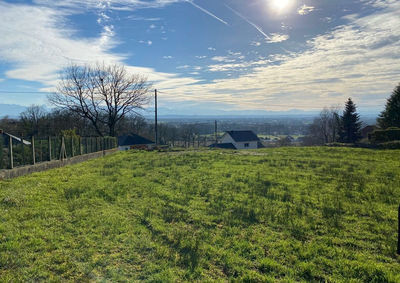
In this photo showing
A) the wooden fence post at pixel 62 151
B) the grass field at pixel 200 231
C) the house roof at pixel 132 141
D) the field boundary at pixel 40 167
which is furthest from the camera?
the house roof at pixel 132 141

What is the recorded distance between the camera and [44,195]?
674 cm

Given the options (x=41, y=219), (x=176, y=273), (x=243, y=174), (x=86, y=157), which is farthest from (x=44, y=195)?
(x=86, y=157)

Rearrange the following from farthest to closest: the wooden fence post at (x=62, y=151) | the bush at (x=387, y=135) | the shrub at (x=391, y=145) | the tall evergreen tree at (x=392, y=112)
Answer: the tall evergreen tree at (x=392, y=112)
the bush at (x=387, y=135)
the shrub at (x=391, y=145)
the wooden fence post at (x=62, y=151)

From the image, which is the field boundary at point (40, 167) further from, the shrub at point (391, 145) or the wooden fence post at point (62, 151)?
the shrub at point (391, 145)

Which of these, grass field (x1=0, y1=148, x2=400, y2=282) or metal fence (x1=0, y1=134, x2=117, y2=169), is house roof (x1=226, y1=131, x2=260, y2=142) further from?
grass field (x1=0, y1=148, x2=400, y2=282)

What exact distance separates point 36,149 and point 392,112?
116ft

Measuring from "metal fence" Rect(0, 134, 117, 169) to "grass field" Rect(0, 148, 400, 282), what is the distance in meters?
1.99

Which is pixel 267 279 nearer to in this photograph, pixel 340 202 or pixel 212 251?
pixel 212 251

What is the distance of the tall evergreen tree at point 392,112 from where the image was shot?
29.4 m

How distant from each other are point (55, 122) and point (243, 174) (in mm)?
43424

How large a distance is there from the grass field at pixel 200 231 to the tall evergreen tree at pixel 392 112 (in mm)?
26806

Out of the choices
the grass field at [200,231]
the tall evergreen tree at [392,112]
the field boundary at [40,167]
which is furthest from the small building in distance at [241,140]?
the grass field at [200,231]

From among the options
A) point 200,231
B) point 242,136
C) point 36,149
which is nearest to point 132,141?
point 242,136

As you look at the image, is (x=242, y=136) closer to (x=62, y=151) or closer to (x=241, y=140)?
(x=241, y=140)
